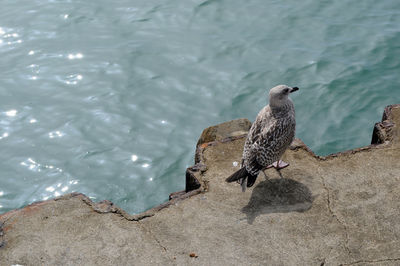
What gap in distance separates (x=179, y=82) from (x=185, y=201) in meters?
5.51

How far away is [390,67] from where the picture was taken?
11.0m

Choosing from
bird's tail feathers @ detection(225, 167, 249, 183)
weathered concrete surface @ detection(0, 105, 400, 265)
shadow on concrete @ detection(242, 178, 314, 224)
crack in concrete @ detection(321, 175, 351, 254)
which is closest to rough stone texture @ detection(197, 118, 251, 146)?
weathered concrete surface @ detection(0, 105, 400, 265)

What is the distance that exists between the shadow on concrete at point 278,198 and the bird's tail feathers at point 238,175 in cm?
28

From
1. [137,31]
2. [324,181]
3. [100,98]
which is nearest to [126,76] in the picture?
[100,98]

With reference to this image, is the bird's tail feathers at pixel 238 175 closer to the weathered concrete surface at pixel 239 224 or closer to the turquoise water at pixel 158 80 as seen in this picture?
the weathered concrete surface at pixel 239 224

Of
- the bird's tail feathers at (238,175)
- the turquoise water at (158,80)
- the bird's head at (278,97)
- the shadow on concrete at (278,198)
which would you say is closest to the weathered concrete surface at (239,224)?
the shadow on concrete at (278,198)

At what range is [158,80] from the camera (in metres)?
10.5

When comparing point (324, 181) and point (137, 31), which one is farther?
point (137, 31)

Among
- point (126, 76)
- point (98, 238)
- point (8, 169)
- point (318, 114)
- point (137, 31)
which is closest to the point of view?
point (98, 238)

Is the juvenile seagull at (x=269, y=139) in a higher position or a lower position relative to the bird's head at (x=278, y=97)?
lower

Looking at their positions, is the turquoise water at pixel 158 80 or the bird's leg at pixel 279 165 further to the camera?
the turquoise water at pixel 158 80

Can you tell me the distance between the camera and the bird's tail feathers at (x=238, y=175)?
5.09 m

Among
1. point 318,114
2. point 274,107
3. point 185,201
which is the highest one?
point 274,107

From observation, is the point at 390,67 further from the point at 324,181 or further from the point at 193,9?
the point at 324,181
